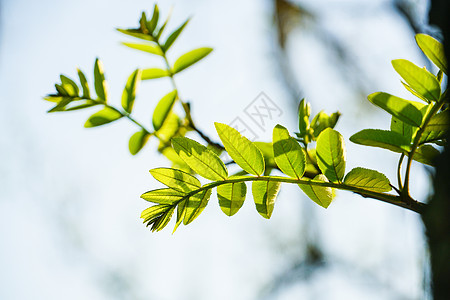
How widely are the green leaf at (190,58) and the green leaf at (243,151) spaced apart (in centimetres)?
35

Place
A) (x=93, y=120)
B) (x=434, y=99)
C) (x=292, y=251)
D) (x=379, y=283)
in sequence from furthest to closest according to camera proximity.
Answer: (x=292, y=251) < (x=379, y=283) < (x=93, y=120) < (x=434, y=99)

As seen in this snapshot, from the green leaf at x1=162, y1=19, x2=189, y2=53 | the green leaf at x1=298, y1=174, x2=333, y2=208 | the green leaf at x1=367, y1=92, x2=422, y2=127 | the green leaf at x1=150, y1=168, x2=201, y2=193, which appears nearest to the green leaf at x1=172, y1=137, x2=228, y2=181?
the green leaf at x1=150, y1=168, x2=201, y2=193

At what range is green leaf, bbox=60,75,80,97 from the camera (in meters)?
0.81

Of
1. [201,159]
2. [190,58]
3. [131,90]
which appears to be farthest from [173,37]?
[201,159]

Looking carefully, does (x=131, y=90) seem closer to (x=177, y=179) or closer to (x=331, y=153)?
(x=177, y=179)

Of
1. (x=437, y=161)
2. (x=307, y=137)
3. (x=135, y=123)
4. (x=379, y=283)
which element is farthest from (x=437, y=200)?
(x=379, y=283)

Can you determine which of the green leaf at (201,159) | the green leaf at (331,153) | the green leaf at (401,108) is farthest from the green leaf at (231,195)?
the green leaf at (401,108)

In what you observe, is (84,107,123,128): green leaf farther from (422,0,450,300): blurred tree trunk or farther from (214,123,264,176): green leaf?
(422,0,450,300): blurred tree trunk

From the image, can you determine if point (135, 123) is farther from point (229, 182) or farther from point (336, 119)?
point (336, 119)

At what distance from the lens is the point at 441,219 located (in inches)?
14.8

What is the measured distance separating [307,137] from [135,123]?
0.39 m

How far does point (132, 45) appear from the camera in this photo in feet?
2.96

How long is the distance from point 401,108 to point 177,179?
376 mm

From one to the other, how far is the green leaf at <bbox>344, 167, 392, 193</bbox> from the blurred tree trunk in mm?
152
